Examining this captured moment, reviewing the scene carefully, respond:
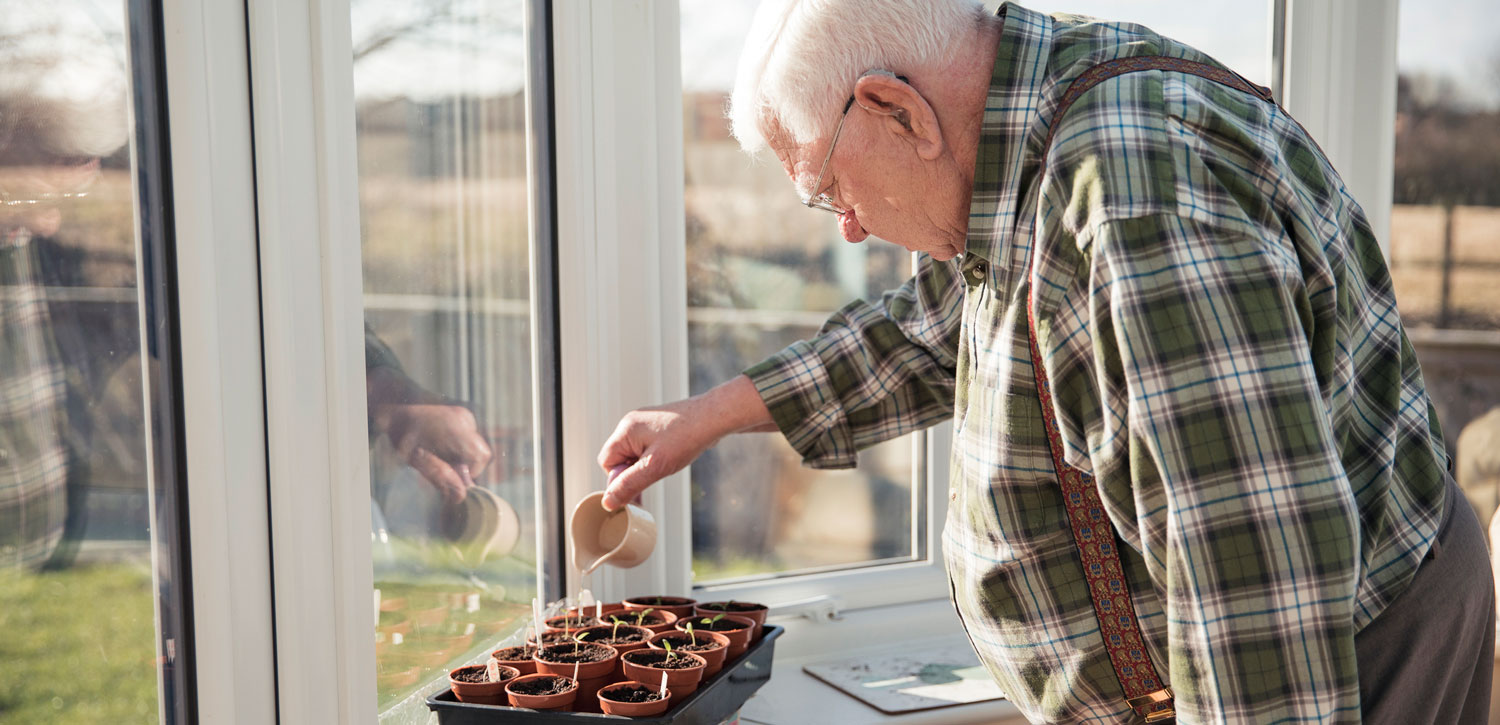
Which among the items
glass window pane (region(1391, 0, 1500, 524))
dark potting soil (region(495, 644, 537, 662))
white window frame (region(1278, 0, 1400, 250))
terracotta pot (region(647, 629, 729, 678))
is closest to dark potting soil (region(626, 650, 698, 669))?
terracotta pot (region(647, 629, 729, 678))

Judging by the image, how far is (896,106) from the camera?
3.17 ft

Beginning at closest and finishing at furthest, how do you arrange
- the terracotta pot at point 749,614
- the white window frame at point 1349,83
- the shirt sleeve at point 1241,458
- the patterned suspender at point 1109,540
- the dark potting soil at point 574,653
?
the shirt sleeve at point 1241,458, the patterned suspender at point 1109,540, the dark potting soil at point 574,653, the terracotta pot at point 749,614, the white window frame at point 1349,83

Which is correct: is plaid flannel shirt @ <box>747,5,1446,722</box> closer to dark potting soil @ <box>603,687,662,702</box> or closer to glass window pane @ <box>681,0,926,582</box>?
dark potting soil @ <box>603,687,662,702</box>

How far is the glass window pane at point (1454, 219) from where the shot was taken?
2182 millimetres

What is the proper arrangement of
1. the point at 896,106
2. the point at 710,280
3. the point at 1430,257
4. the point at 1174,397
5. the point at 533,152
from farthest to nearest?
the point at 1430,257
the point at 710,280
the point at 533,152
the point at 896,106
the point at 1174,397

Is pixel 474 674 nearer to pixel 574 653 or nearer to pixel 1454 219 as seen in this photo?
pixel 574 653

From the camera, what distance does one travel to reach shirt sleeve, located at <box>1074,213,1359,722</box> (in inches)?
29.5

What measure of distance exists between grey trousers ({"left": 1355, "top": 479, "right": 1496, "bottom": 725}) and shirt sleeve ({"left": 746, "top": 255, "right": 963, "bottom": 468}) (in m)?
0.60

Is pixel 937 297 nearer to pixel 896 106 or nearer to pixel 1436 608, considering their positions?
pixel 896 106

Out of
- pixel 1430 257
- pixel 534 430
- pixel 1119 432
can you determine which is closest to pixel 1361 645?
pixel 1119 432

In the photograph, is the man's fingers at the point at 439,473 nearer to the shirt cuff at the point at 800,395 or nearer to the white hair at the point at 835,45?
the shirt cuff at the point at 800,395

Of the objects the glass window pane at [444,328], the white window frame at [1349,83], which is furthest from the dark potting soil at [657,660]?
the white window frame at [1349,83]

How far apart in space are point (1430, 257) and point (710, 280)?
4.88 ft

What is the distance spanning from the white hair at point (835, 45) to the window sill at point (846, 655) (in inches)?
38.3
